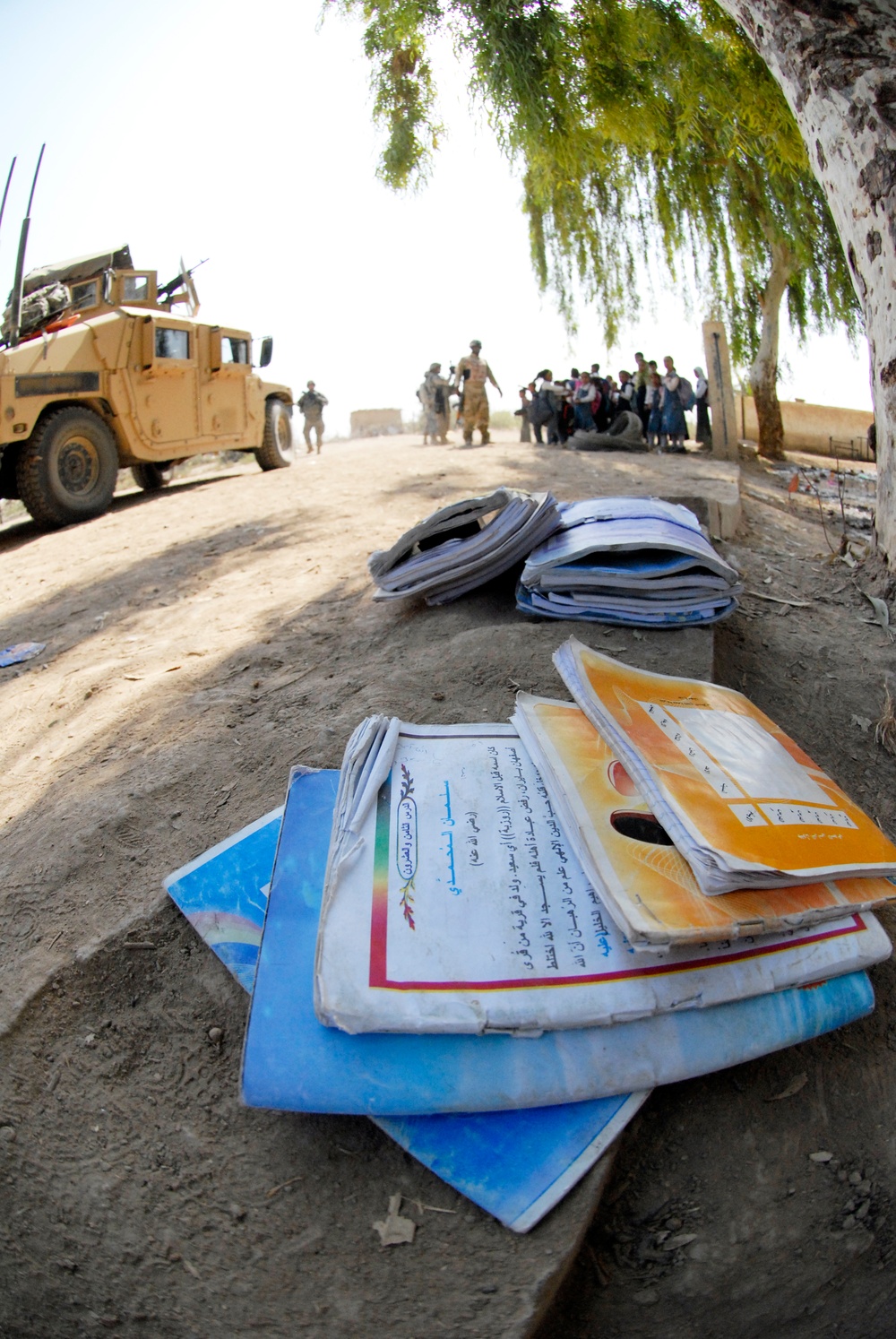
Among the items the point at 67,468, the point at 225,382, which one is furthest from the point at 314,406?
the point at 67,468

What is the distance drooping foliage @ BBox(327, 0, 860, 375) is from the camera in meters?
8.01

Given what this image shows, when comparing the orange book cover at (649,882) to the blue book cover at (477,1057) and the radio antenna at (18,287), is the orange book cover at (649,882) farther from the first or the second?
the radio antenna at (18,287)

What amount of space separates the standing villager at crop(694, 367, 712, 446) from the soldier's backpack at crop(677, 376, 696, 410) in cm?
7

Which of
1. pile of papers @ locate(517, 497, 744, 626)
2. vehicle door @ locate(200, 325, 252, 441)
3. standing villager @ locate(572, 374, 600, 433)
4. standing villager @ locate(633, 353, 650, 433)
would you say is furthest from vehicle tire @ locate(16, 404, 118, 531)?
standing villager @ locate(633, 353, 650, 433)

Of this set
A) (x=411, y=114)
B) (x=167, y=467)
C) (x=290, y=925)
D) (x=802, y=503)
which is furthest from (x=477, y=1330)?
(x=411, y=114)

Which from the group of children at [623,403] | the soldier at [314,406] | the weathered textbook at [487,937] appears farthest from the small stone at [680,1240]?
the soldier at [314,406]

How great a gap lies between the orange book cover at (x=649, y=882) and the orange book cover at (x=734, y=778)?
1.9 inches

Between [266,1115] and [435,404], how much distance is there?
511 inches

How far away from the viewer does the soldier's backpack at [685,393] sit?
10.8 meters

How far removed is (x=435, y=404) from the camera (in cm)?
1338

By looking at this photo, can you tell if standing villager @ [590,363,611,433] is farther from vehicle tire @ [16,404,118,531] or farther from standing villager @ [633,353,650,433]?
vehicle tire @ [16,404,118,531]

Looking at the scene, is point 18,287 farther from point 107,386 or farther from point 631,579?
point 631,579

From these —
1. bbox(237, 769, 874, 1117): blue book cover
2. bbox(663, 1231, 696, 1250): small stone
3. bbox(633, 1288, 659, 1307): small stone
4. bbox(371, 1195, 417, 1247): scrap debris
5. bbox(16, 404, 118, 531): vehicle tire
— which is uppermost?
bbox(16, 404, 118, 531): vehicle tire

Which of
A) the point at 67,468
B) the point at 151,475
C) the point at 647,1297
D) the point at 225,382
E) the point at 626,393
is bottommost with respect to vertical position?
the point at 647,1297
